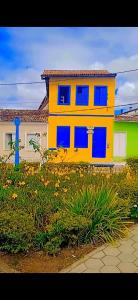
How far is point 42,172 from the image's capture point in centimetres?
677

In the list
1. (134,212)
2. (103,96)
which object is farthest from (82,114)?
(134,212)

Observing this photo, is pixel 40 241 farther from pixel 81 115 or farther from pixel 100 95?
pixel 100 95

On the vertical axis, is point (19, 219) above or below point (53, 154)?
below

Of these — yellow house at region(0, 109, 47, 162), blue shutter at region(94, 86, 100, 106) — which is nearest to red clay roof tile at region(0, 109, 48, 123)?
yellow house at region(0, 109, 47, 162)

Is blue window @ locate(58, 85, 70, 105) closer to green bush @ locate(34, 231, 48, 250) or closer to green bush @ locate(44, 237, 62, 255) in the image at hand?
green bush @ locate(34, 231, 48, 250)

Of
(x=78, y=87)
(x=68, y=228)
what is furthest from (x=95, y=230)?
(x=78, y=87)

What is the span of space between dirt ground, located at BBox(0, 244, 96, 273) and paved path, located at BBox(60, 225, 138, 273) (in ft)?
0.39

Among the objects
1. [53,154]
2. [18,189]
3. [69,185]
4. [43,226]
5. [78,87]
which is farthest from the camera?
[78,87]

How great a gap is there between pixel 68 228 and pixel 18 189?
1.68 metres

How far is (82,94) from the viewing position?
2147 centimetres

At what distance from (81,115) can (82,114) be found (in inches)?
4.2

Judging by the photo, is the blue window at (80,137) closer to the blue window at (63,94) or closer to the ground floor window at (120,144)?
the blue window at (63,94)
